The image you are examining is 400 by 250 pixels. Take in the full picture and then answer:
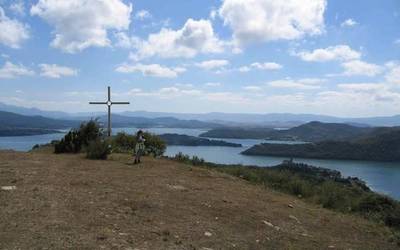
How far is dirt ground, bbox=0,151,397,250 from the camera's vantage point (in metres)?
6.07

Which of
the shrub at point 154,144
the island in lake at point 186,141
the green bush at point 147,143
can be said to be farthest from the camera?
the island in lake at point 186,141

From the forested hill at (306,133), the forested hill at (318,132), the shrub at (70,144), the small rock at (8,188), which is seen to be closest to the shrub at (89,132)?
the shrub at (70,144)

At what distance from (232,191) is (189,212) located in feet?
10.3

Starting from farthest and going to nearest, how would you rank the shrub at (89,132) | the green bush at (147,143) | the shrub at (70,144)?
the green bush at (147,143)
the shrub at (89,132)
the shrub at (70,144)

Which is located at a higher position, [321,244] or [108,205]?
[108,205]

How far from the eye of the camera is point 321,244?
7.54 metres

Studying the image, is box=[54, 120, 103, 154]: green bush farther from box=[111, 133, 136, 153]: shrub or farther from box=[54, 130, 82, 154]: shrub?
box=[111, 133, 136, 153]: shrub

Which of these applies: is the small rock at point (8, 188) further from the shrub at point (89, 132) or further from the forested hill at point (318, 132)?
the forested hill at point (318, 132)

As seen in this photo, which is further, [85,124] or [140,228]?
[85,124]

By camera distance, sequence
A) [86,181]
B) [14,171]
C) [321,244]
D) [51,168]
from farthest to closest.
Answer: [51,168] → [14,171] → [86,181] → [321,244]

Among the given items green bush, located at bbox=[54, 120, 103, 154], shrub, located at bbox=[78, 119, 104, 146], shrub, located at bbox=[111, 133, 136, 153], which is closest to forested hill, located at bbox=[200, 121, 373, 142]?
shrub, located at bbox=[111, 133, 136, 153]

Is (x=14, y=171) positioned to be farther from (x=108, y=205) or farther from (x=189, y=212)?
(x=189, y=212)

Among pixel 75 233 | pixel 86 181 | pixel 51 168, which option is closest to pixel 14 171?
pixel 51 168

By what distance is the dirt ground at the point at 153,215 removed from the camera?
6066 millimetres
